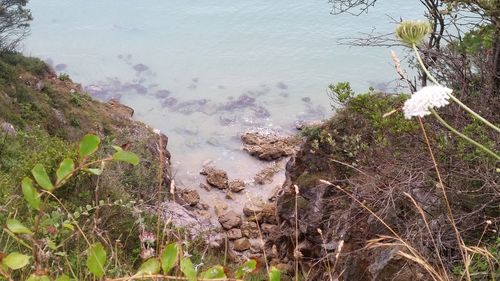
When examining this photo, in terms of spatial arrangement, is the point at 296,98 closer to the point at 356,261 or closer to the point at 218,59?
the point at 218,59

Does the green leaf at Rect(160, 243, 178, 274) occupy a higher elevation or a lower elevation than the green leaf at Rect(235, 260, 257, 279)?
higher

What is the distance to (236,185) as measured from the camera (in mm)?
16297

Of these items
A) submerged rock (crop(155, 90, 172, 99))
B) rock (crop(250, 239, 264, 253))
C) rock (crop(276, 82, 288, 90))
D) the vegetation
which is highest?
the vegetation

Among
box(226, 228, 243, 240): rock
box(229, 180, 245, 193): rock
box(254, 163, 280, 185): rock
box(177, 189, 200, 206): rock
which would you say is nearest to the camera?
box(226, 228, 243, 240): rock

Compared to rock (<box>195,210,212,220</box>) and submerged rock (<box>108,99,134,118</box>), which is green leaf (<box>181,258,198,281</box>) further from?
submerged rock (<box>108,99,134,118</box>)

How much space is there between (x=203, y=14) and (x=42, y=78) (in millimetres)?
8880

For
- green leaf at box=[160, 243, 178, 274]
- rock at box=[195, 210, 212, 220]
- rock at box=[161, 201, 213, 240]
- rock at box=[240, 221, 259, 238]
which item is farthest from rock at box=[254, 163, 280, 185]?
green leaf at box=[160, 243, 178, 274]

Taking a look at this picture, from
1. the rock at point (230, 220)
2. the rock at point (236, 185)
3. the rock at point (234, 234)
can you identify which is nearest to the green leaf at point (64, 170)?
the rock at point (234, 234)

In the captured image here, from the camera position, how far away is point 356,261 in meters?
6.00

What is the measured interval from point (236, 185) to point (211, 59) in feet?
28.5

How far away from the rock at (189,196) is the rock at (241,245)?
2.81 m

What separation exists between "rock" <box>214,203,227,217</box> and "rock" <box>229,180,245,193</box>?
2.69ft

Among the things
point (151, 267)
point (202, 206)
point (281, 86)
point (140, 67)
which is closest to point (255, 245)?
point (202, 206)

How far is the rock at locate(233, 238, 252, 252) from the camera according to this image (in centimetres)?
1225
